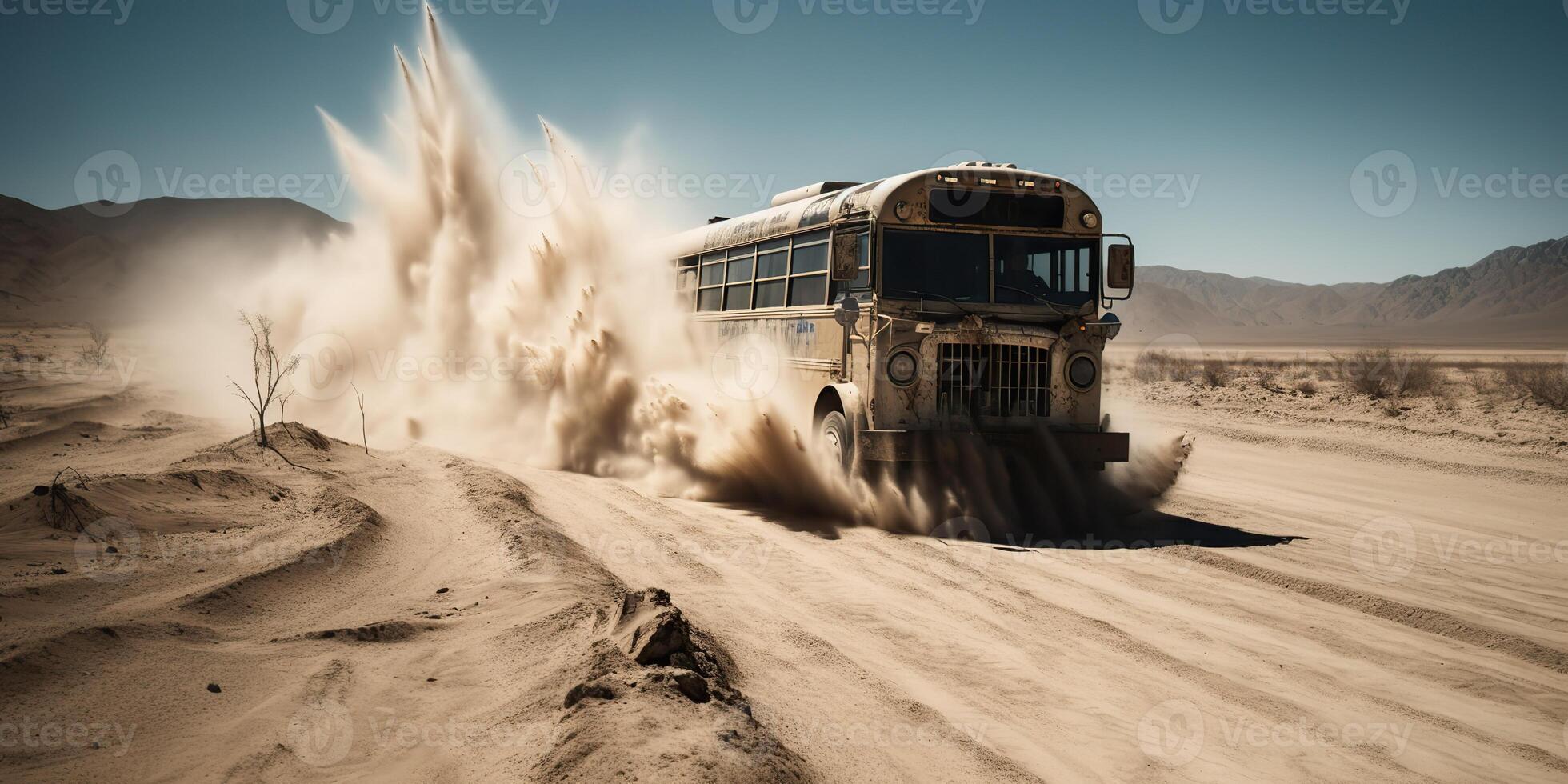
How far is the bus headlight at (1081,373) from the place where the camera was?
927cm

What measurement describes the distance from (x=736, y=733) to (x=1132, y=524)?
7.05m

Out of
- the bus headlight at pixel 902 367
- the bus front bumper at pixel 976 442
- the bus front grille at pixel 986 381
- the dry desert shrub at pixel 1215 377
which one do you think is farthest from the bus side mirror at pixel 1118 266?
the dry desert shrub at pixel 1215 377

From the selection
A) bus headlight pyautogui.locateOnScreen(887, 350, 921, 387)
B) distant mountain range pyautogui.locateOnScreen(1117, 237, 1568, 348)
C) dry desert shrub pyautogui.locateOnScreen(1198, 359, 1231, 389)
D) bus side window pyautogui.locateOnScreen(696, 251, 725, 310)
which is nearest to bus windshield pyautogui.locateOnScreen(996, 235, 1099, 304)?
bus headlight pyautogui.locateOnScreen(887, 350, 921, 387)

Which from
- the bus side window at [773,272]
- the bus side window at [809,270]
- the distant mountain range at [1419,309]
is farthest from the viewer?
the distant mountain range at [1419,309]

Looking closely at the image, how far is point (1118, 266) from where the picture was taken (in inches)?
368

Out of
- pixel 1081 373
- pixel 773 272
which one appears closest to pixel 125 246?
pixel 773 272

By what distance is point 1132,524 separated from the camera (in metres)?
9.45

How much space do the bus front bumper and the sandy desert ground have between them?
0.79m

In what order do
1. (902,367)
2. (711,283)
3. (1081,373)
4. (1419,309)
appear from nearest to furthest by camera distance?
(902,367) → (1081,373) → (711,283) → (1419,309)

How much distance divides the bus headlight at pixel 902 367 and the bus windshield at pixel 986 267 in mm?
638

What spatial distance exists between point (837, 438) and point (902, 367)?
1.11 m

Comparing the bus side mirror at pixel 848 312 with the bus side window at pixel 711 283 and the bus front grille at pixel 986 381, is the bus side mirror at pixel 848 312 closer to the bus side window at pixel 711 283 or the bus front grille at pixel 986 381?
the bus front grille at pixel 986 381

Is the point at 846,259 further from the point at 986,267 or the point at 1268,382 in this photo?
the point at 1268,382

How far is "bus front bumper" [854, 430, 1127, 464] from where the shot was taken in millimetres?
8688
